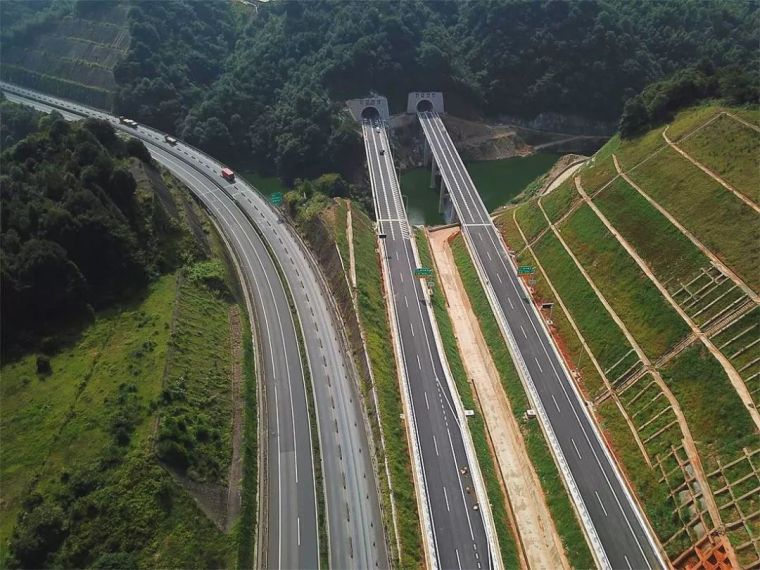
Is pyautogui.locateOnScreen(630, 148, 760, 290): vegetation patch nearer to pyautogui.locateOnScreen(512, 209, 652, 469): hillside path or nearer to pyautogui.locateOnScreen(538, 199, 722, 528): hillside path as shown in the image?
pyautogui.locateOnScreen(538, 199, 722, 528): hillside path

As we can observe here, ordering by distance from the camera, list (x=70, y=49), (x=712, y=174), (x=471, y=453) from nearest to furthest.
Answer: (x=471, y=453)
(x=712, y=174)
(x=70, y=49)

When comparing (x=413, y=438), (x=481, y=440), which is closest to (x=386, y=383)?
(x=413, y=438)

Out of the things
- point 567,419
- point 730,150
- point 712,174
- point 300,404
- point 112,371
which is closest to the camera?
point 112,371

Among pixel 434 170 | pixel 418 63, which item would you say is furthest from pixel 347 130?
pixel 418 63

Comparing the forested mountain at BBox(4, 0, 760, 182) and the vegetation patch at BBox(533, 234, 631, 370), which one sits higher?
the forested mountain at BBox(4, 0, 760, 182)

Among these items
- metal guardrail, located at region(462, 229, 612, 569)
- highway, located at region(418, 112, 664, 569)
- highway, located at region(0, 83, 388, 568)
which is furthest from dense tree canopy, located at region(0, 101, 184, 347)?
highway, located at region(418, 112, 664, 569)

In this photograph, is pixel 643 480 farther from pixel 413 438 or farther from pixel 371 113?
pixel 371 113

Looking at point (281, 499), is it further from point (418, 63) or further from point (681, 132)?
point (418, 63)
